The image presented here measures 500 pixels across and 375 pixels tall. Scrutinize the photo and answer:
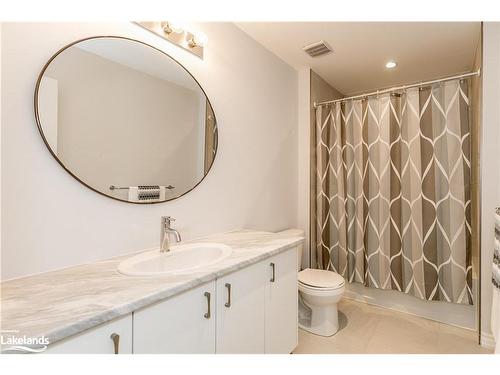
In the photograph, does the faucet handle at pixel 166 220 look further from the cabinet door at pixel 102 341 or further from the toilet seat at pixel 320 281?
the toilet seat at pixel 320 281

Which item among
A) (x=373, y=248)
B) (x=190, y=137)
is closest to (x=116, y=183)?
(x=190, y=137)

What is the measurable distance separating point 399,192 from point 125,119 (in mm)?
2223

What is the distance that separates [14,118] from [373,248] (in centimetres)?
266

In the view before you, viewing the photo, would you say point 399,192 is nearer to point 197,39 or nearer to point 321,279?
point 321,279

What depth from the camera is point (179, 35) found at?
62.2 inches

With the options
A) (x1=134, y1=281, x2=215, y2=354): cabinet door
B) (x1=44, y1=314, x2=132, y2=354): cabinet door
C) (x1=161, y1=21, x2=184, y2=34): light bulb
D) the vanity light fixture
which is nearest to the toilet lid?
(x1=134, y1=281, x2=215, y2=354): cabinet door

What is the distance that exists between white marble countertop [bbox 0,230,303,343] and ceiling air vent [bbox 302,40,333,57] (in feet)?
6.37

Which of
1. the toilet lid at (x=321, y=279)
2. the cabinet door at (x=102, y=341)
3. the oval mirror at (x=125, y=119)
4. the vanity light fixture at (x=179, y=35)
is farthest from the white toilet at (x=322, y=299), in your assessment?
the vanity light fixture at (x=179, y=35)

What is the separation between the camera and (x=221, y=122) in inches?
74.0

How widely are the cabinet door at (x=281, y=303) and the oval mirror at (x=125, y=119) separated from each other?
74 cm

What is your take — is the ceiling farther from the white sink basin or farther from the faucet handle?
the white sink basin
